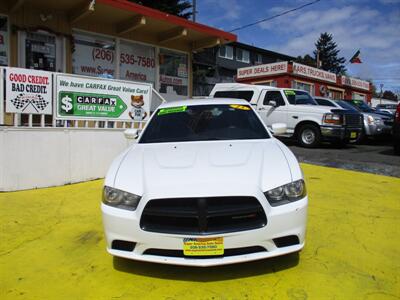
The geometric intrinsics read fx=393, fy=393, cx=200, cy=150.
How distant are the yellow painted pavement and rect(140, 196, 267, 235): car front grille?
52 centimetres

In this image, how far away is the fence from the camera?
6.54m

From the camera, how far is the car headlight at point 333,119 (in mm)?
11242

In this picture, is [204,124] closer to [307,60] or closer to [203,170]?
[203,170]

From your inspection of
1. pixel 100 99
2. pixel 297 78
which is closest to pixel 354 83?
pixel 297 78

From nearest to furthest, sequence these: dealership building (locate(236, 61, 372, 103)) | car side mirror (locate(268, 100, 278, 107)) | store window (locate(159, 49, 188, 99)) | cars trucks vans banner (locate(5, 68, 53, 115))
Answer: cars trucks vans banner (locate(5, 68, 53, 115)), car side mirror (locate(268, 100, 278, 107)), store window (locate(159, 49, 188, 99)), dealership building (locate(236, 61, 372, 103))

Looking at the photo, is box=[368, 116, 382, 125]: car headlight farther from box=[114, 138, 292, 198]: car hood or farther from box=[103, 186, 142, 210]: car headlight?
box=[103, 186, 142, 210]: car headlight

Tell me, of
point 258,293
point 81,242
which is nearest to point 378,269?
point 258,293

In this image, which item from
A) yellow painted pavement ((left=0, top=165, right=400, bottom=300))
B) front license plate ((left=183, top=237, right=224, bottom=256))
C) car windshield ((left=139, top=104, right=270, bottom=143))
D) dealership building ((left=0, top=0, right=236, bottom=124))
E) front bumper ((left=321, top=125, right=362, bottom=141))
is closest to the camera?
front license plate ((left=183, top=237, right=224, bottom=256))

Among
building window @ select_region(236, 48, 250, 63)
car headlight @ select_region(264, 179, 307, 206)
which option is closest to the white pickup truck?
car headlight @ select_region(264, 179, 307, 206)

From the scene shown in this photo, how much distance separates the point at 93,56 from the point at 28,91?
4.29m

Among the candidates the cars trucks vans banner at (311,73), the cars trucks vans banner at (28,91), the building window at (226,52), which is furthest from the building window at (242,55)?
the cars trucks vans banner at (28,91)

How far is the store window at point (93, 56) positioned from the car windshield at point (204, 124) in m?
5.90

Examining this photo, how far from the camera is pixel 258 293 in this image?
307 cm

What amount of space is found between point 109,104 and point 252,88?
19.2ft
